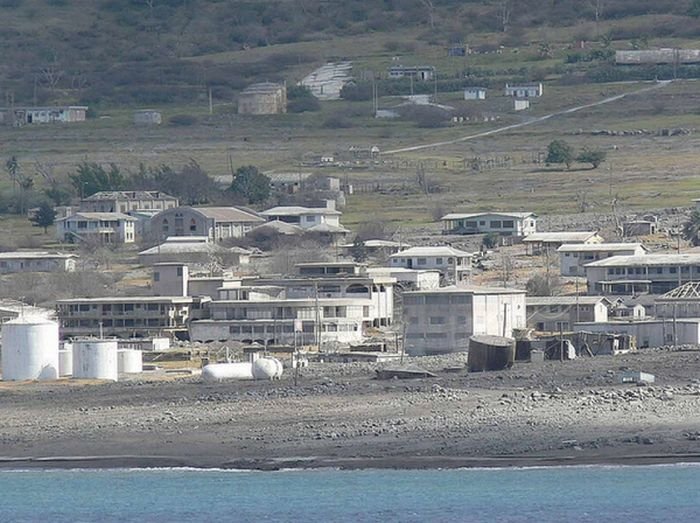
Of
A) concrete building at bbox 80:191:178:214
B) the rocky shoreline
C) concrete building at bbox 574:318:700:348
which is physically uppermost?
concrete building at bbox 80:191:178:214

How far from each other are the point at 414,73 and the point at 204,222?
4580cm

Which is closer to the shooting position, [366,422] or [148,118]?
[366,422]

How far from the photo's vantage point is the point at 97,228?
283 feet

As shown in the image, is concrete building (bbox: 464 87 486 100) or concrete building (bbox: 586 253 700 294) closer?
concrete building (bbox: 586 253 700 294)

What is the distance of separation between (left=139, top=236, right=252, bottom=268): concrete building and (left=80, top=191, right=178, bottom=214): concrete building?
1232 centimetres

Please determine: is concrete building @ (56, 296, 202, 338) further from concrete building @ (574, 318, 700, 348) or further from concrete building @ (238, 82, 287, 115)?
concrete building @ (238, 82, 287, 115)

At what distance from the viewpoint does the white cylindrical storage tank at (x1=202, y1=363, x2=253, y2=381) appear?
5059 cm

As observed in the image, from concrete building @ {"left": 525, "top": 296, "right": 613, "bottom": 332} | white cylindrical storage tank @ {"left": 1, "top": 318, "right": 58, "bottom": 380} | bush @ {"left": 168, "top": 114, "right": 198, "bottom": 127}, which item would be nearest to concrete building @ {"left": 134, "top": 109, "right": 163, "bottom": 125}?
bush @ {"left": 168, "top": 114, "right": 198, "bottom": 127}

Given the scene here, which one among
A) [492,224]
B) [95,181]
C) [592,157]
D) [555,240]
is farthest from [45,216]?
[555,240]

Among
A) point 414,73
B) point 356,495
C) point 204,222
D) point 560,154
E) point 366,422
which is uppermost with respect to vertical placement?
point 414,73

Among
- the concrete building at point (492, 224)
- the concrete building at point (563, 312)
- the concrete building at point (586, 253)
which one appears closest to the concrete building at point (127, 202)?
the concrete building at point (492, 224)

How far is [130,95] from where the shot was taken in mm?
131875

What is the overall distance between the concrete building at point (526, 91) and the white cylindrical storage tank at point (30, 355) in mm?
70047

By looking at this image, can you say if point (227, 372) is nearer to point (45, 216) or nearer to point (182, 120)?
point (45, 216)
